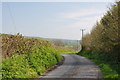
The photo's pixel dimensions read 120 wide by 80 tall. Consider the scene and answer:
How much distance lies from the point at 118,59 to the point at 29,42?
816 centimetres

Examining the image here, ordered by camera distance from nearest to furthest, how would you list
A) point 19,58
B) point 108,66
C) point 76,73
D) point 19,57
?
point 19,58 → point 19,57 → point 76,73 → point 108,66

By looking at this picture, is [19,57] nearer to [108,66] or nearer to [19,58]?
[19,58]

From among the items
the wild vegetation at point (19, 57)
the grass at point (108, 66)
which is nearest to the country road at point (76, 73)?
the grass at point (108, 66)

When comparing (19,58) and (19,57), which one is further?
(19,57)

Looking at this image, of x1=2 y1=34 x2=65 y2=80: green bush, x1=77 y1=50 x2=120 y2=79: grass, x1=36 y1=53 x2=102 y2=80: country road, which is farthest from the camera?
x1=36 y1=53 x2=102 y2=80: country road

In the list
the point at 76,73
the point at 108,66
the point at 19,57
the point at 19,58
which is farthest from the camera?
the point at 108,66

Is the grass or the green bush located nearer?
the green bush

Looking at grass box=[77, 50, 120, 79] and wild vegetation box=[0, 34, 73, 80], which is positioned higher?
wild vegetation box=[0, 34, 73, 80]

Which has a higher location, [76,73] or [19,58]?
[19,58]

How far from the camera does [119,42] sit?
13.6 m

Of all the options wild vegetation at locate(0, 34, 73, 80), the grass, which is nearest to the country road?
the grass

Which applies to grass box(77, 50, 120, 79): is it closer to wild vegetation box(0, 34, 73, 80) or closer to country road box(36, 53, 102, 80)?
country road box(36, 53, 102, 80)

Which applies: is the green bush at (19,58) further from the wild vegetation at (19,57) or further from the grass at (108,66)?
the grass at (108,66)

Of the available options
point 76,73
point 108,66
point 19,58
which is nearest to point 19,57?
point 19,58
